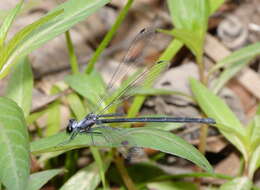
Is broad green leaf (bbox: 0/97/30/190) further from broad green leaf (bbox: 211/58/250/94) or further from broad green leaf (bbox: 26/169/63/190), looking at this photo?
broad green leaf (bbox: 211/58/250/94)

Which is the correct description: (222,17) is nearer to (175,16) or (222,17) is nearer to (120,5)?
(120,5)

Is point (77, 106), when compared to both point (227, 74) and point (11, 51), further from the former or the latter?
point (227, 74)

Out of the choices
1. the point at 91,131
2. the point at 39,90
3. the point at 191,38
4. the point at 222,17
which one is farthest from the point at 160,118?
the point at 222,17

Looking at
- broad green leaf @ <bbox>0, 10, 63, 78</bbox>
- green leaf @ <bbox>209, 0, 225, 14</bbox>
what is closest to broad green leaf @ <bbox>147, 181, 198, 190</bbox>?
green leaf @ <bbox>209, 0, 225, 14</bbox>

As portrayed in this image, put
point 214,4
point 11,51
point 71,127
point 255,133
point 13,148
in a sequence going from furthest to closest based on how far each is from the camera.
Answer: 1. point 214,4
2. point 255,133
3. point 71,127
4. point 11,51
5. point 13,148

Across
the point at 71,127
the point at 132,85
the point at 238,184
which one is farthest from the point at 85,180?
the point at 238,184

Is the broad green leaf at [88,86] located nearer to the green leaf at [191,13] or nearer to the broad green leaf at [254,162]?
the green leaf at [191,13]
